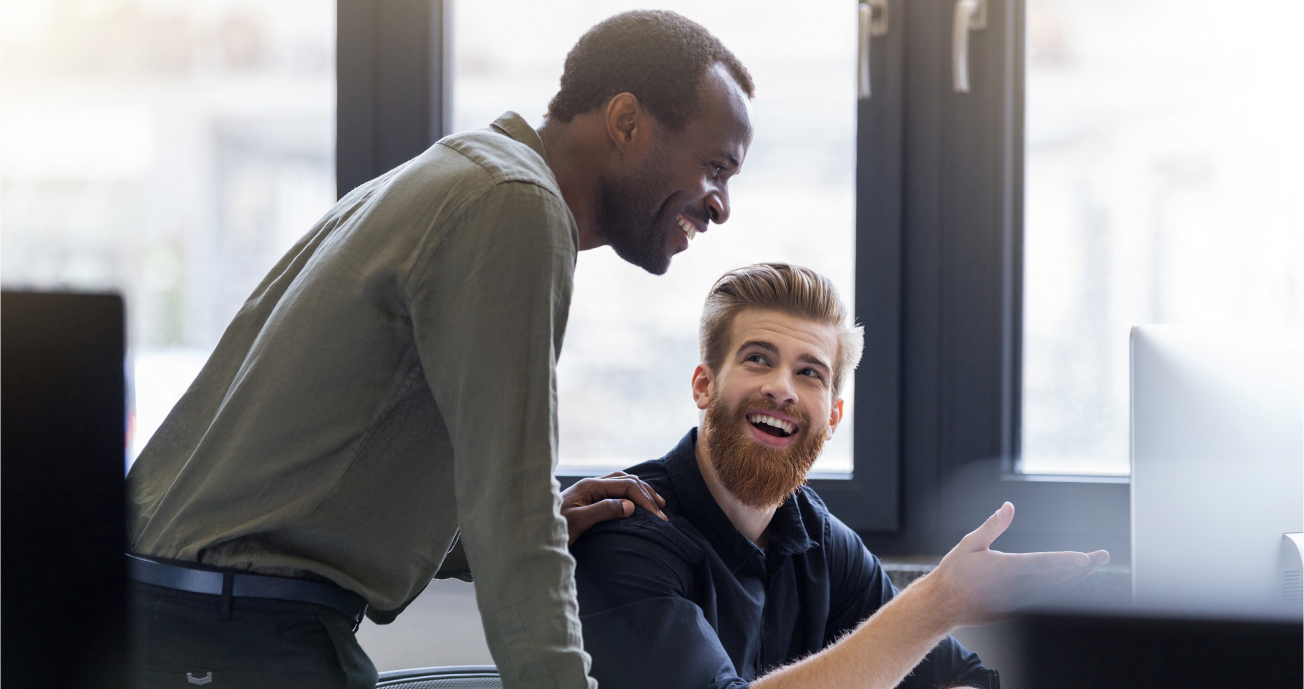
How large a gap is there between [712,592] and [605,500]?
18cm

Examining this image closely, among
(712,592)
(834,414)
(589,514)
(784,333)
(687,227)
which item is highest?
(687,227)

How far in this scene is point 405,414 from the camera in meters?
0.92

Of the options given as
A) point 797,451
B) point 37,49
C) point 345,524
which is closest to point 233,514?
point 345,524

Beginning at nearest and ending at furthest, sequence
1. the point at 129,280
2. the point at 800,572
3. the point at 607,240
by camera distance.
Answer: the point at 607,240, the point at 800,572, the point at 129,280

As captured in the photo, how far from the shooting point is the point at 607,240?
3.78 ft

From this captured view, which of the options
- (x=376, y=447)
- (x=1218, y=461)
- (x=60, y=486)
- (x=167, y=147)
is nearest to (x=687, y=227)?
(x=376, y=447)

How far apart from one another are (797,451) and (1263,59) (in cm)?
116

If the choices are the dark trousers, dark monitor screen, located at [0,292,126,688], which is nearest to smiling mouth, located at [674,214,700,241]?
the dark trousers

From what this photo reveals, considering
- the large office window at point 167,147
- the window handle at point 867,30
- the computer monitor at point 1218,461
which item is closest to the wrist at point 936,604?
the computer monitor at point 1218,461

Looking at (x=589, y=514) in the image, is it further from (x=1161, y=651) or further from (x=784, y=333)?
(x=1161, y=651)

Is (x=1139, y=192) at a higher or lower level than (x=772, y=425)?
A: higher

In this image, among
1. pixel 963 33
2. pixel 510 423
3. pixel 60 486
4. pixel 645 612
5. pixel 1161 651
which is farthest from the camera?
pixel 963 33

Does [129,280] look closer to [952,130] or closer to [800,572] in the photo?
[800,572]

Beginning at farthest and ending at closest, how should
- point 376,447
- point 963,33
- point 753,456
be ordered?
1. point 963,33
2. point 753,456
3. point 376,447
